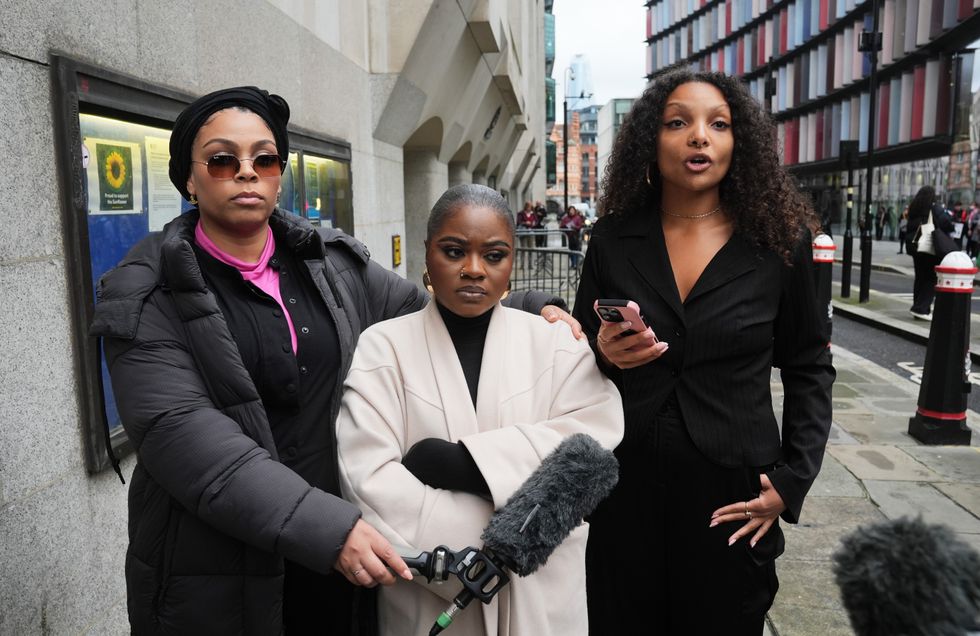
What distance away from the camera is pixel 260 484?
1561 millimetres

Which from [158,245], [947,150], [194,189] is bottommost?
[158,245]

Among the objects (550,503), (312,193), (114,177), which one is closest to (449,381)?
(550,503)

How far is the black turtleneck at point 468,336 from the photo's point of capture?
1.90 meters

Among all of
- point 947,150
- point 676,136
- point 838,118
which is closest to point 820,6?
point 838,118

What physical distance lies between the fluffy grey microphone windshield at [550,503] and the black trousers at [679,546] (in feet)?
1.64

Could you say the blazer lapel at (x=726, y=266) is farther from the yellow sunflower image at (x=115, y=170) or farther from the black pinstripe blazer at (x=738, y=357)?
the yellow sunflower image at (x=115, y=170)

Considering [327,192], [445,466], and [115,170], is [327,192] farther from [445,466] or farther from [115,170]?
[445,466]

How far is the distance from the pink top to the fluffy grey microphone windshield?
2.41 feet

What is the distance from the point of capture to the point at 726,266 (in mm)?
2152

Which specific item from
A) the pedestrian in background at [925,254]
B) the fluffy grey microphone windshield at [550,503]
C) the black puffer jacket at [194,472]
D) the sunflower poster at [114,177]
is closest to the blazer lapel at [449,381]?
the fluffy grey microphone windshield at [550,503]

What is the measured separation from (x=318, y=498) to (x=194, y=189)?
35.0 inches

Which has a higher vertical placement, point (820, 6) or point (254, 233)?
point (820, 6)

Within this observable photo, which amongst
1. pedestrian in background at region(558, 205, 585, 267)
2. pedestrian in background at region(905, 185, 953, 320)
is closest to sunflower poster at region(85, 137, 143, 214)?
pedestrian in background at region(905, 185, 953, 320)

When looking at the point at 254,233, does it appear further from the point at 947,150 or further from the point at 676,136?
the point at 947,150
